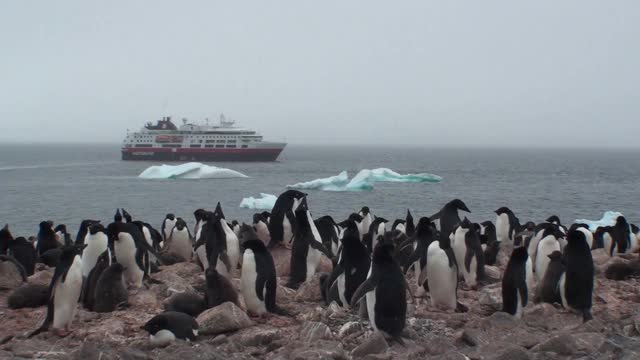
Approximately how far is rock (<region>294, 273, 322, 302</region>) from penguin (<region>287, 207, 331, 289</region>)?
510mm

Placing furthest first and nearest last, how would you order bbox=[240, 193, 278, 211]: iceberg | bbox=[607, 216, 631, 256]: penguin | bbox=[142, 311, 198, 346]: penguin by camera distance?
1. bbox=[240, 193, 278, 211]: iceberg
2. bbox=[607, 216, 631, 256]: penguin
3. bbox=[142, 311, 198, 346]: penguin

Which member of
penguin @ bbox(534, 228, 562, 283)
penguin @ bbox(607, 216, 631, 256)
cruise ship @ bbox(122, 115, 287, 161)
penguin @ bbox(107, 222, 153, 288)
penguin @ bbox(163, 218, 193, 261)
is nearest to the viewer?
penguin @ bbox(107, 222, 153, 288)

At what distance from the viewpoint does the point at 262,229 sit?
12.3 metres

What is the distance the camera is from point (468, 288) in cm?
946

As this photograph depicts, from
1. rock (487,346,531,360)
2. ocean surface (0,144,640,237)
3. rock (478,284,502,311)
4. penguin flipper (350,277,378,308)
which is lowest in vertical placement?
ocean surface (0,144,640,237)

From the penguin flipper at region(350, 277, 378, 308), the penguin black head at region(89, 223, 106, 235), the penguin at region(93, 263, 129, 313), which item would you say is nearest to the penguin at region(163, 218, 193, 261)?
the penguin black head at region(89, 223, 106, 235)

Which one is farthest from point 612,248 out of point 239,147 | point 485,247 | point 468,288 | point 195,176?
point 239,147

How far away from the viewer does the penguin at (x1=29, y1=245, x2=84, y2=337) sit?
724 cm

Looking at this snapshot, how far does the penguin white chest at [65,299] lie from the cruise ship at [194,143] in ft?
253

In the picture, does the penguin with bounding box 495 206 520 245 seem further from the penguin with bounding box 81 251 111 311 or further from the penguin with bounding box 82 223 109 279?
the penguin with bounding box 81 251 111 311

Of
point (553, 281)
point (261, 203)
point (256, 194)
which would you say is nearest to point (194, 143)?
point (256, 194)

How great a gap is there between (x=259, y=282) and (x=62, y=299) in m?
1.99

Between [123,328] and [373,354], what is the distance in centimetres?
260

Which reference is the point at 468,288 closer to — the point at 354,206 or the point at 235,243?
the point at 235,243
